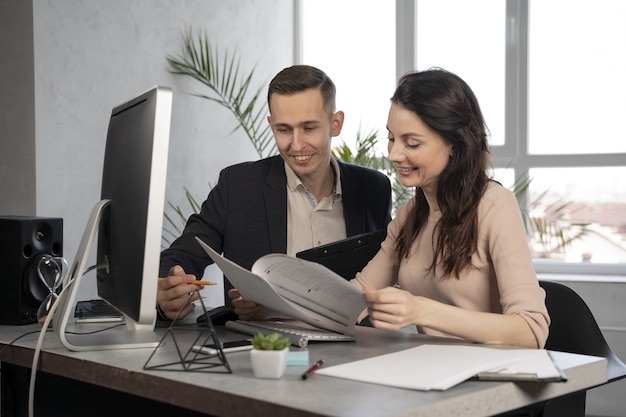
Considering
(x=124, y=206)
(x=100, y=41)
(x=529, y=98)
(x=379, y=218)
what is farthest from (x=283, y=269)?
(x=529, y=98)

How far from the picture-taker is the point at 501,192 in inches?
83.6

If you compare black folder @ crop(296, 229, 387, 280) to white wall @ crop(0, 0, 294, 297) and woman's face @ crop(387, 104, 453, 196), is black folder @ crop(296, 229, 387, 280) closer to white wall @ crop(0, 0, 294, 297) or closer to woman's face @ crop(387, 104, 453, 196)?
woman's face @ crop(387, 104, 453, 196)

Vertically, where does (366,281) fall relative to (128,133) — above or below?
below

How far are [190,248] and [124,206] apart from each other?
1072mm

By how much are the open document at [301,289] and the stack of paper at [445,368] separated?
0.72 feet

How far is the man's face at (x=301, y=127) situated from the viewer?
2.71 meters

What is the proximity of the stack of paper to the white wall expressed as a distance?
265cm

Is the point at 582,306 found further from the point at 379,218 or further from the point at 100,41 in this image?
the point at 100,41

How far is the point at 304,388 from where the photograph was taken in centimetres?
135

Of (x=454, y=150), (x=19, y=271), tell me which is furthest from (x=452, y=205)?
(x=19, y=271)

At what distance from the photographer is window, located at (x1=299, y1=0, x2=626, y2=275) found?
4.89 meters

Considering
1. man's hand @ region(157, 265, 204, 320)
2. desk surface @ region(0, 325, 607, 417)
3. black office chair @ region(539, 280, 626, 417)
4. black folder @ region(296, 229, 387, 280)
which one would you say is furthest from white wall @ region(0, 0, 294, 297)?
black office chair @ region(539, 280, 626, 417)

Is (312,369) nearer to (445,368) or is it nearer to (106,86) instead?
(445,368)

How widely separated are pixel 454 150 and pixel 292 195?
2.74 feet
